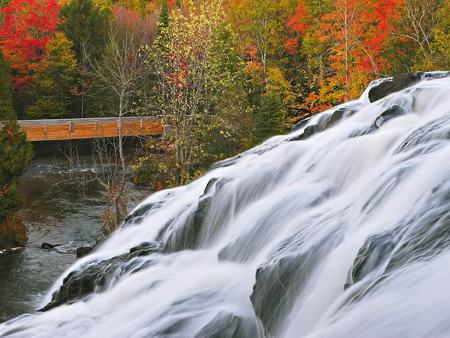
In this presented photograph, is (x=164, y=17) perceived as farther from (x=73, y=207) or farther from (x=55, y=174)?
(x=73, y=207)

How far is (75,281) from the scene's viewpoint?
9445 millimetres

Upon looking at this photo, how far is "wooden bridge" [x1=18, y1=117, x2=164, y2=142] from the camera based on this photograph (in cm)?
3102

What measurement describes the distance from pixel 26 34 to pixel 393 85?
31635 mm

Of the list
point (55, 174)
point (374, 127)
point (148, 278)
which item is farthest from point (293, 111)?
point (148, 278)

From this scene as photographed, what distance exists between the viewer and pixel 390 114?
9.64 m

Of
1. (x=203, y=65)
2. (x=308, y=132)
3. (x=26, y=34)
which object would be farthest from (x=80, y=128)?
(x=308, y=132)

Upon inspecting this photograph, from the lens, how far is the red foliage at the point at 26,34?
3625 centimetres

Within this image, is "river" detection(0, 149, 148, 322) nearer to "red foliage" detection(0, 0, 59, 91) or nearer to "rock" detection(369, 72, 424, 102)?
"rock" detection(369, 72, 424, 102)

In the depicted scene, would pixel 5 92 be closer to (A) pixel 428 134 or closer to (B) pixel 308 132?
(B) pixel 308 132

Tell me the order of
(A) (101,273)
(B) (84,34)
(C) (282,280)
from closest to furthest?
(C) (282,280), (A) (101,273), (B) (84,34)

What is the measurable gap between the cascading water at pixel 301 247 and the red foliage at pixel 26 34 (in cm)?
2829

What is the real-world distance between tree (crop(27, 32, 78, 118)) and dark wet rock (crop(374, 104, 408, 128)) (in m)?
29.7

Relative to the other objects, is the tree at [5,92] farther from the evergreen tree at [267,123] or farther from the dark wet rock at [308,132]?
the dark wet rock at [308,132]

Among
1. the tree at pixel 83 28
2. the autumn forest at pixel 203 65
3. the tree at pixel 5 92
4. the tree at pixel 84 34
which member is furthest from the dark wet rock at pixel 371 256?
the tree at pixel 83 28
